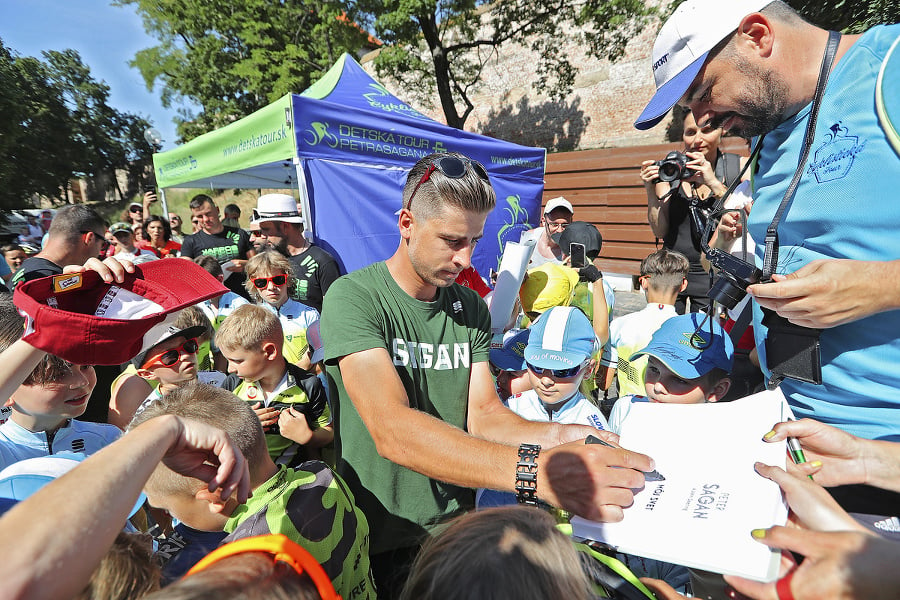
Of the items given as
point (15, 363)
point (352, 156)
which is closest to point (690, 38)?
point (15, 363)

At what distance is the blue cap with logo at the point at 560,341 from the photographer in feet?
7.93

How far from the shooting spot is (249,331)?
2.64m

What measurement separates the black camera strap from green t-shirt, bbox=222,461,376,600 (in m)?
1.37

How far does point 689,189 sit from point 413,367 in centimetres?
332

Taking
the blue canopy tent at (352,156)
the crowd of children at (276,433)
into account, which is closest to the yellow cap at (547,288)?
the crowd of children at (276,433)

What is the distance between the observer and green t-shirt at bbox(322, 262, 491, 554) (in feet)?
5.23

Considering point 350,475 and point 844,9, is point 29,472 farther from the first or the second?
point 844,9

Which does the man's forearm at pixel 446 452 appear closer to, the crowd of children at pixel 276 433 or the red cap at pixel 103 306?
the crowd of children at pixel 276 433

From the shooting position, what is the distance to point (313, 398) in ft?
8.70

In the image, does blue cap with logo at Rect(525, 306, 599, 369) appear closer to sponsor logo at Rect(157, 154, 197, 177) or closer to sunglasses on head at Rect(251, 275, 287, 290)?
sunglasses on head at Rect(251, 275, 287, 290)

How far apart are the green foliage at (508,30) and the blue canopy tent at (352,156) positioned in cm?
844

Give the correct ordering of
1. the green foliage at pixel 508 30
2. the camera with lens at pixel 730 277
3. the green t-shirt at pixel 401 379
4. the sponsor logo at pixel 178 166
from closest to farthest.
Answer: the camera with lens at pixel 730 277 → the green t-shirt at pixel 401 379 → the sponsor logo at pixel 178 166 → the green foliage at pixel 508 30

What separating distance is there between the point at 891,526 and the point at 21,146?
3967 centimetres

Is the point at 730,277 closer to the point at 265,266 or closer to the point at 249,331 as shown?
the point at 249,331
